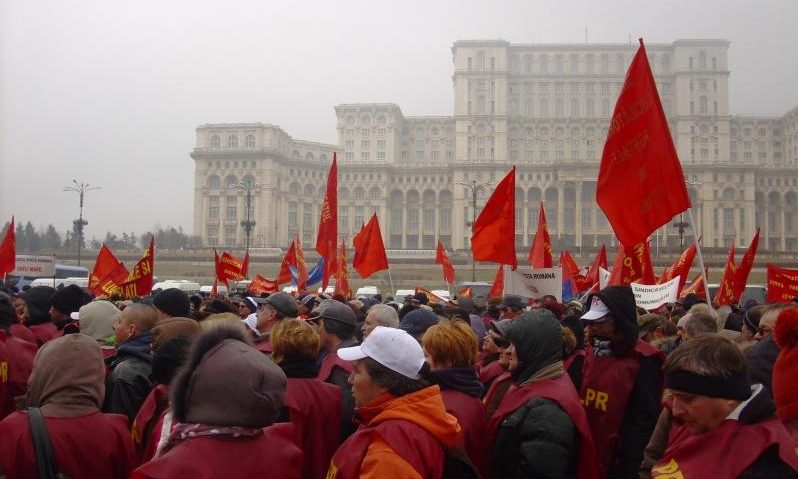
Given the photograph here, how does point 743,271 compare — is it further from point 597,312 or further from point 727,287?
point 597,312

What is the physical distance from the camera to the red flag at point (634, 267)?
1048 centimetres

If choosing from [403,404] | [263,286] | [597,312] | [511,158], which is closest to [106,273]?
[263,286]

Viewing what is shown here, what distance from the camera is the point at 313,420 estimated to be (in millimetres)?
4188

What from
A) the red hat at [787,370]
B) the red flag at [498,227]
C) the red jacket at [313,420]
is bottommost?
the red jacket at [313,420]

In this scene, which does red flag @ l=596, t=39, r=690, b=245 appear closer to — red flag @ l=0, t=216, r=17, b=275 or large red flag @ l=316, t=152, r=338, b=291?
large red flag @ l=316, t=152, r=338, b=291

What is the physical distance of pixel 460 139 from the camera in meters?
93.6

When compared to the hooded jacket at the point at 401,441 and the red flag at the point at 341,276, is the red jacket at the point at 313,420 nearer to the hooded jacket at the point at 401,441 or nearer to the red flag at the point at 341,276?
the hooded jacket at the point at 401,441

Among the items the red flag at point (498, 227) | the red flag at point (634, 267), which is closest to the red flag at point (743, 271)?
the red flag at point (634, 267)

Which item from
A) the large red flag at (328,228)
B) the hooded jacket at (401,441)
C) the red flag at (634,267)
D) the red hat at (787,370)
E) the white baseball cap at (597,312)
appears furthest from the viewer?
the large red flag at (328,228)

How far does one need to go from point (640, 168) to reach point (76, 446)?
5072mm

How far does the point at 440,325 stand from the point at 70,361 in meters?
1.96

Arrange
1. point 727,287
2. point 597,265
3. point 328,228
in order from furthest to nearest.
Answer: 1. point 597,265
2. point 328,228
3. point 727,287

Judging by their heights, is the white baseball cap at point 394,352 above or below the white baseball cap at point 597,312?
below

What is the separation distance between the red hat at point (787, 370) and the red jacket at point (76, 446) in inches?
114
